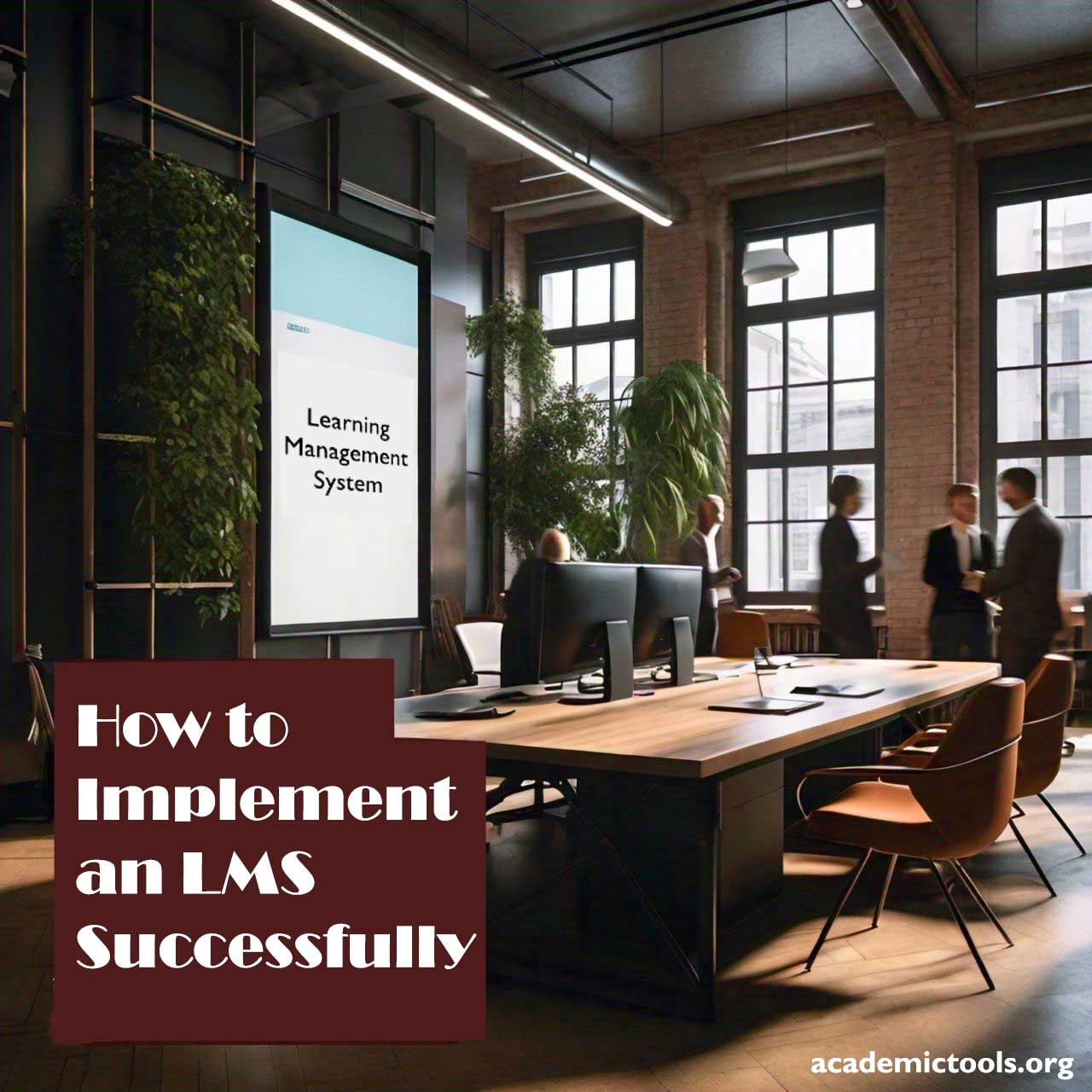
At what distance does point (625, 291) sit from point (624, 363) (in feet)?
2.16

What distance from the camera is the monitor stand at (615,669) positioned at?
3848 mm

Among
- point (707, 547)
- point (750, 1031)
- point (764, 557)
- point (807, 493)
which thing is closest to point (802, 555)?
point (764, 557)

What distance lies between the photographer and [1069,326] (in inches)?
349

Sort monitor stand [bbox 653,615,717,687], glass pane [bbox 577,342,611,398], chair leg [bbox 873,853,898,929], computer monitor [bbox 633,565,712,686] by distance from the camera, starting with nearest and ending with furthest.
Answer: chair leg [bbox 873,853,898,929], computer monitor [bbox 633,565,712,686], monitor stand [bbox 653,615,717,687], glass pane [bbox 577,342,611,398]

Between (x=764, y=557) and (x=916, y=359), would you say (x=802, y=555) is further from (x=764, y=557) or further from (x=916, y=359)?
(x=916, y=359)

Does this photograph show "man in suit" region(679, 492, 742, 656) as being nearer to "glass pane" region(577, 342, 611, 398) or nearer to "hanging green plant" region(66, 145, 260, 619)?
"hanging green plant" region(66, 145, 260, 619)

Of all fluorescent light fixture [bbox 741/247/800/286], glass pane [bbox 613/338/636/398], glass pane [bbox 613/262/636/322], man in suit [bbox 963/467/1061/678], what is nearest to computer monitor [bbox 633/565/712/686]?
man in suit [bbox 963/467/1061/678]

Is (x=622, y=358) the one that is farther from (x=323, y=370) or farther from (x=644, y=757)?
(x=644, y=757)

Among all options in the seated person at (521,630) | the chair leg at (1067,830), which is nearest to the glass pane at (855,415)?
the chair leg at (1067,830)

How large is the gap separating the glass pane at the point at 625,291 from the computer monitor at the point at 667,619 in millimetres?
6279

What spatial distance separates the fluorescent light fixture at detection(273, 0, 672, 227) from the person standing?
2759 millimetres

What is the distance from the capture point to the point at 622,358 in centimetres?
1052

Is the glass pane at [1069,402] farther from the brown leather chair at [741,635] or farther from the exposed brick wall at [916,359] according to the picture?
the brown leather chair at [741,635]

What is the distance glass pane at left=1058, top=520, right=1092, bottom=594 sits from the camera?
28.6 feet
